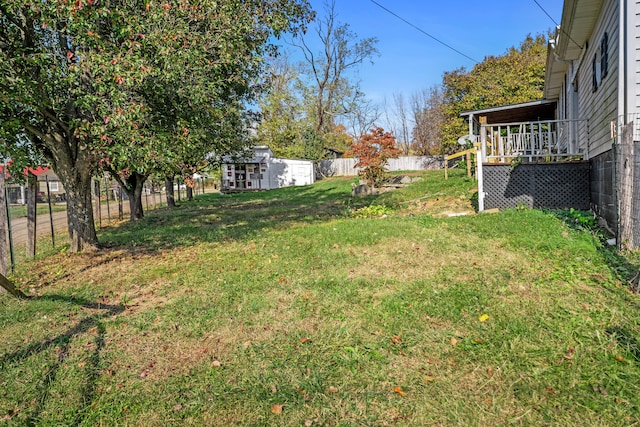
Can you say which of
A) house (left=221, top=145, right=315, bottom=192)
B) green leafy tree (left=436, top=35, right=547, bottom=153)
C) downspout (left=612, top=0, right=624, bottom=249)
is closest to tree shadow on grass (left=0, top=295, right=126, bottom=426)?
downspout (left=612, top=0, right=624, bottom=249)

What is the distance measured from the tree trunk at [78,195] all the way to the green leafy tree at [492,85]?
20266 mm

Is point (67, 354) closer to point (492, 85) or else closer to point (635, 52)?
point (635, 52)

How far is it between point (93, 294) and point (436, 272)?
4186mm

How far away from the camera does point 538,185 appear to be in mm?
8133

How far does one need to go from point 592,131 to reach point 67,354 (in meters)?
9.27

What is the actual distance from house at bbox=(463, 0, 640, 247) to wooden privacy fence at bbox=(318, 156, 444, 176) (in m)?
20.8

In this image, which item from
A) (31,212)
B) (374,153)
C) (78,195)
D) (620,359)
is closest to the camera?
(620,359)

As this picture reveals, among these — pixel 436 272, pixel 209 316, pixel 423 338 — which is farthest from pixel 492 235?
pixel 209 316

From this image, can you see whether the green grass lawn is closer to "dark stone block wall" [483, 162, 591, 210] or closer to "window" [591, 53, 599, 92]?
"dark stone block wall" [483, 162, 591, 210]

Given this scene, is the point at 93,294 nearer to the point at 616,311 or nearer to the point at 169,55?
the point at 169,55

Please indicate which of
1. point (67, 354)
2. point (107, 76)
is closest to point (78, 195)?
point (107, 76)

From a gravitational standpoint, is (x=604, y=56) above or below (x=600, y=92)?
above

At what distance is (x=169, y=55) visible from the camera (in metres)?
5.49

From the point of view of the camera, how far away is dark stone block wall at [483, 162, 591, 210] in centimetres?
788
